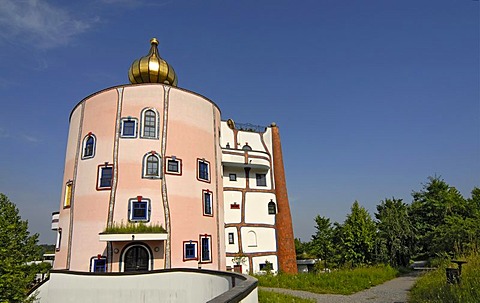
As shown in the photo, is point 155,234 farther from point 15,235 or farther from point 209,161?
point 15,235

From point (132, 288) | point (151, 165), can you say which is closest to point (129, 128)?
point (151, 165)

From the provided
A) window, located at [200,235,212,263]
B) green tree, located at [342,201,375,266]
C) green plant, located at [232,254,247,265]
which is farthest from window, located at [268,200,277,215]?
window, located at [200,235,212,263]

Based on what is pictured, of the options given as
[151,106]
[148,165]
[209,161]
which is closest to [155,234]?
[148,165]

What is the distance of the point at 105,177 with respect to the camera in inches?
600

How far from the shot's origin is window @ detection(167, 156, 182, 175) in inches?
620

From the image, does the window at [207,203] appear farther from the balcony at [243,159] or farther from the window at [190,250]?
the balcony at [243,159]

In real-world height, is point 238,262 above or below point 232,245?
below

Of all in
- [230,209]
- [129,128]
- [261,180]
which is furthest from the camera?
[261,180]

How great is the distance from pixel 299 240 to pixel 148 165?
31.8 meters

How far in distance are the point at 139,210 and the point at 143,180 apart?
1.31 meters

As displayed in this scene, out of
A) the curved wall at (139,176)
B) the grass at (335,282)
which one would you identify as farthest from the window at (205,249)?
the grass at (335,282)

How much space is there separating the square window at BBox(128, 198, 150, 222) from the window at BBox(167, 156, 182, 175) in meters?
1.74

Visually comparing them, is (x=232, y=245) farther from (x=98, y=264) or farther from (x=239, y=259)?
(x=98, y=264)

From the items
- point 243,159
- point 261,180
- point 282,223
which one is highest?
point 243,159
